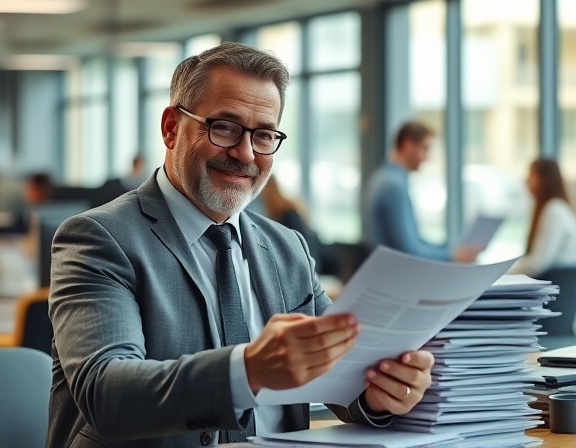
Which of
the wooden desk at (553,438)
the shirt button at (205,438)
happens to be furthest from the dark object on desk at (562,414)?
the shirt button at (205,438)

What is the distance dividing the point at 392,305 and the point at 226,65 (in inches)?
25.6

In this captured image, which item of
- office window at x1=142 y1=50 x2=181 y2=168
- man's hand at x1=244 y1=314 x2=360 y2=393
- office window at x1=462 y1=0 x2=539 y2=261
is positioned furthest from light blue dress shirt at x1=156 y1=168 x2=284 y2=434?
office window at x1=142 y1=50 x2=181 y2=168

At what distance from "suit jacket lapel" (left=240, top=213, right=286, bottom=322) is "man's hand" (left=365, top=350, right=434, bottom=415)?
36 cm

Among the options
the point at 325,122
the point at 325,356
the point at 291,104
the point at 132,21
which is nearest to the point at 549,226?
the point at 325,356

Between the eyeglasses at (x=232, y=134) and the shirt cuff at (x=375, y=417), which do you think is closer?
the shirt cuff at (x=375, y=417)

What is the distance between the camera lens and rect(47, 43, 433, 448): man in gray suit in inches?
53.9

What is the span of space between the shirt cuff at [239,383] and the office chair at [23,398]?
689mm

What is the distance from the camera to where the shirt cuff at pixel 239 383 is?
4.44 feet

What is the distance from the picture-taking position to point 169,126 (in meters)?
1.90

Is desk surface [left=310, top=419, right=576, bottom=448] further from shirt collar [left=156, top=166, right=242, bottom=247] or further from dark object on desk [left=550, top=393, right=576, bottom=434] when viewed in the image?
shirt collar [left=156, top=166, right=242, bottom=247]

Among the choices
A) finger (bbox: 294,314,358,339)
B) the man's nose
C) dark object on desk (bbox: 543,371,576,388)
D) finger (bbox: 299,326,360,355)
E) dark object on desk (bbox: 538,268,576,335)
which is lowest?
dark object on desk (bbox: 538,268,576,335)

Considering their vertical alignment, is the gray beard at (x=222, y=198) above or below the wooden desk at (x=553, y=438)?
above

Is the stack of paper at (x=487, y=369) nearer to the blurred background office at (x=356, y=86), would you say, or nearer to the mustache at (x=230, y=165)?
the mustache at (x=230, y=165)

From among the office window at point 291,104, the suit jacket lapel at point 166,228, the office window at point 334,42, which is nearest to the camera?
the suit jacket lapel at point 166,228
